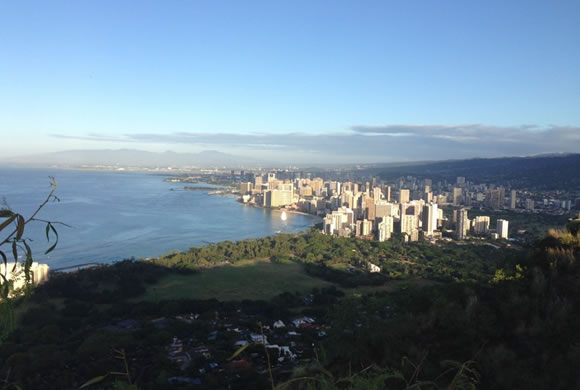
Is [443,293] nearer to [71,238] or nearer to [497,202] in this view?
[71,238]

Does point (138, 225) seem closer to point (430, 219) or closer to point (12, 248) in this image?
point (430, 219)

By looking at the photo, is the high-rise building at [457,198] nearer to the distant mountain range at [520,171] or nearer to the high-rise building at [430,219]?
the distant mountain range at [520,171]

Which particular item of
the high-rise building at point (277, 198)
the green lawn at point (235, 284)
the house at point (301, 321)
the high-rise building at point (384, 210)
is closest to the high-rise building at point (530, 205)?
the high-rise building at point (384, 210)

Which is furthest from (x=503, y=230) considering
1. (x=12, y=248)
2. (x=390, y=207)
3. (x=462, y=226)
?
(x=12, y=248)

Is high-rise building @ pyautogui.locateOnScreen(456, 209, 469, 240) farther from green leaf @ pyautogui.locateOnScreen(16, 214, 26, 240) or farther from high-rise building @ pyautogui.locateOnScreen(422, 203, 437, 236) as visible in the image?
green leaf @ pyautogui.locateOnScreen(16, 214, 26, 240)

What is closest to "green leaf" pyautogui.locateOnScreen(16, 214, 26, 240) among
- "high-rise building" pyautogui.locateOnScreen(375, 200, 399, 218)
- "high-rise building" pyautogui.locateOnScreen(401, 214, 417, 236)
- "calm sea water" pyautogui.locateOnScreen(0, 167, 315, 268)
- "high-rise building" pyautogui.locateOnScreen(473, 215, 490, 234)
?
"calm sea water" pyautogui.locateOnScreen(0, 167, 315, 268)

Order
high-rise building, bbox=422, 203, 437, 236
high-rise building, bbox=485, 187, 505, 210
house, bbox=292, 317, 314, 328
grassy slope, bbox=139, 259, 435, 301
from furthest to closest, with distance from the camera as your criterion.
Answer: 1. high-rise building, bbox=485, 187, 505, 210
2. high-rise building, bbox=422, 203, 437, 236
3. grassy slope, bbox=139, 259, 435, 301
4. house, bbox=292, 317, 314, 328

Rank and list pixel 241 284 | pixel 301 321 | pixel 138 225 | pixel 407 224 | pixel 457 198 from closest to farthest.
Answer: pixel 301 321
pixel 241 284
pixel 407 224
pixel 138 225
pixel 457 198
